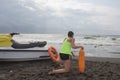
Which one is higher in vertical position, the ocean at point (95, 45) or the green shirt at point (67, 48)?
the green shirt at point (67, 48)

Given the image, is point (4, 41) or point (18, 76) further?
point (4, 41)

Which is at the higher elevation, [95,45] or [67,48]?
[67,48]

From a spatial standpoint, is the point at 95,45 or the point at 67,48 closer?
the point at 67,48

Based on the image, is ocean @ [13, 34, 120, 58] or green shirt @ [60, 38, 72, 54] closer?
green shirt @ [60, 38, 72, 54]

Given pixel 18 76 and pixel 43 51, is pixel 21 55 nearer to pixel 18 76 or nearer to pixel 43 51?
pixel 43 51

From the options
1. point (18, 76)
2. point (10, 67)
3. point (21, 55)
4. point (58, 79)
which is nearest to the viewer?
point (58, 79)

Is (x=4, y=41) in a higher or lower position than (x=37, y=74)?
higher

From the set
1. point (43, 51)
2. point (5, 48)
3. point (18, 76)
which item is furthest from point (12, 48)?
point (18, 76)

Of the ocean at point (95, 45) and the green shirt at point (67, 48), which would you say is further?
the ocean at point (95, 45)

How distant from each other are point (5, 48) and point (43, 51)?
7.13 feet

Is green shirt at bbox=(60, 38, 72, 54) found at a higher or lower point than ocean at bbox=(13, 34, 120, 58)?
higher

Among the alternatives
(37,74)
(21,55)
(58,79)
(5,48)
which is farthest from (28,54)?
(58,79)

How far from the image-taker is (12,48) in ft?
40.5

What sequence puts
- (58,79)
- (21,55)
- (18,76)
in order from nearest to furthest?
(58,79)
(18,76)
(21,55)
